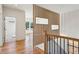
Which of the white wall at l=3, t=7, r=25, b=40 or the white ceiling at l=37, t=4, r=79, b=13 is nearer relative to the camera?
the white ceiling at l=37, t=4, r=79, b=13

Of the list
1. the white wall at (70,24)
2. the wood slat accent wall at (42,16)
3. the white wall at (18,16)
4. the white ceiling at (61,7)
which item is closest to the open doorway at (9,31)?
the white wall at (18,16)

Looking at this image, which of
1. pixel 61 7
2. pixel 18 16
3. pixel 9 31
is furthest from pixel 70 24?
pixel 9 31

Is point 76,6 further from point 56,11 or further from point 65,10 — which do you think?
point 56,11

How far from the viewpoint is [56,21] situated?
9.81 feet

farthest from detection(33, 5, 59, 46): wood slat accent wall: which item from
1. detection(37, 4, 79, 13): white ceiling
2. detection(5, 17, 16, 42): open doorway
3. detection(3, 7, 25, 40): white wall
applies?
detection(5, 17, 16, 42): open doorway

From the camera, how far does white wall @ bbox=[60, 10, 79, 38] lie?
9.35 ft

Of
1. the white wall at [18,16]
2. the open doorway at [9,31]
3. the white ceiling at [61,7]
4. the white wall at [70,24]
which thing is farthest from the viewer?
the white wall at [18,16]

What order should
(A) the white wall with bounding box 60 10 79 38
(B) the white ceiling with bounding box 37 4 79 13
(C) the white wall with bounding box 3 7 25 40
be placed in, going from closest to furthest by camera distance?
(B) the white ceiling with bounding box 37 4 79 13 → (A) the white wall with bounding box 60 10 79 38 → (C) the white wall with bounding box 3 7 25 40

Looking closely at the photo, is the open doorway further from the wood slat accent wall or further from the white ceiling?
the white ceiling

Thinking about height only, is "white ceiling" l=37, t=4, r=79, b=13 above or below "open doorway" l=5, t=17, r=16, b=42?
above

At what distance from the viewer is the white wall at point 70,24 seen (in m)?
2.85

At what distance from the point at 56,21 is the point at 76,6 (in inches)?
23.5

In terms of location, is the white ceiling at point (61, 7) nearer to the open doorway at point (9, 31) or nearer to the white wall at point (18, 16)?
the white wall at point (18, 16)
